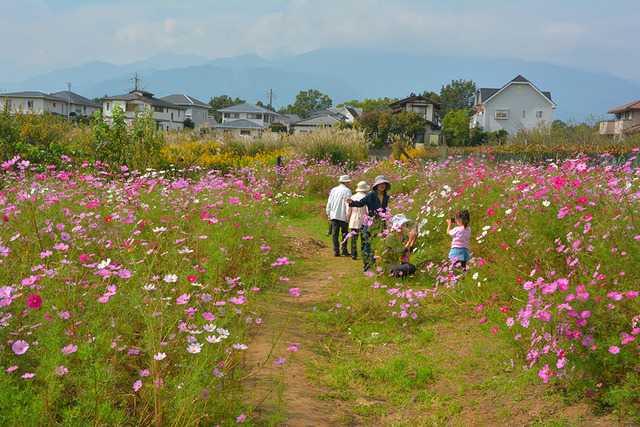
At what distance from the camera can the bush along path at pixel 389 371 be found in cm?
364

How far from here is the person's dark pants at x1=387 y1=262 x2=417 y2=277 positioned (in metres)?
6.99

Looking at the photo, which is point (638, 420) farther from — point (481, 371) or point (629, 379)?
point (481, 371)

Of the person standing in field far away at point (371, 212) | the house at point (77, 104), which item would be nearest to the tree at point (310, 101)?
the house at point (77, 104)

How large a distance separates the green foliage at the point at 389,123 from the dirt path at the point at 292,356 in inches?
1657

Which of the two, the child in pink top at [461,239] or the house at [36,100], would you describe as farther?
the house at [36,100]

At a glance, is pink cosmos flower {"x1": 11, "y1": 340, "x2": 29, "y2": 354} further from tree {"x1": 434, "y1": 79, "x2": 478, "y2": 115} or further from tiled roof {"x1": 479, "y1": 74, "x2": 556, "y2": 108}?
tree {"x1": 434, "y1": 79, "x2": 478, "y2": 115}

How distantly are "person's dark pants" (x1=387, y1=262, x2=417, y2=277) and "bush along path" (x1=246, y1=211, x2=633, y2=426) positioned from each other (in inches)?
12.6

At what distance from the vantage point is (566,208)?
4828 millimetres

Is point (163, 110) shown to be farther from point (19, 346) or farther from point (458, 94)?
point (19, 346)

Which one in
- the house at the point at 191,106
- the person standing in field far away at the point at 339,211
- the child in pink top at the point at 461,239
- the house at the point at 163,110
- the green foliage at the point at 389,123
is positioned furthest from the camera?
the house at the point at 191,106

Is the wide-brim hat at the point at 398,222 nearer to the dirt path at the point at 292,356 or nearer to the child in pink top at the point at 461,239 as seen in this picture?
the child in pink top at the point at 461,239

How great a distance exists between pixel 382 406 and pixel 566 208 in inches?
101

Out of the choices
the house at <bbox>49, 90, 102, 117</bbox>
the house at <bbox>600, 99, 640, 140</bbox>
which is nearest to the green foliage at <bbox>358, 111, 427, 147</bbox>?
the house at <bbox>600, 99, 640, 140</bbox>

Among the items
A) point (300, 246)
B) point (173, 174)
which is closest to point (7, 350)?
point (300, 246)
